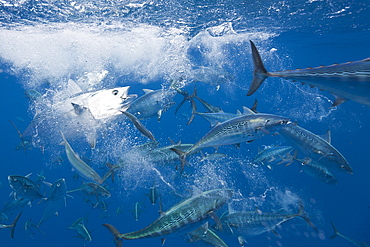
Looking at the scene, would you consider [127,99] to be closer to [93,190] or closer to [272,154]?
[93,190]

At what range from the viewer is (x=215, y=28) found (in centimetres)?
1487

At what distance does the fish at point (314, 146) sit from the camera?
12.7ft

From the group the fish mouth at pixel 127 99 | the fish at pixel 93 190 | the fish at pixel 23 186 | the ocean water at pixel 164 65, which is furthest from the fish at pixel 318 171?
the fish at pixel 23 186

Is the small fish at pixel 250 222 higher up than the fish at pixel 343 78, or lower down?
lower down

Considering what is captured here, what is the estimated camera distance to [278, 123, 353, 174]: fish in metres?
3.88

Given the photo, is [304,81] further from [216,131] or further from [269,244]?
[269,244]

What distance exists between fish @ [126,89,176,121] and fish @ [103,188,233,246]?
2.09 metres

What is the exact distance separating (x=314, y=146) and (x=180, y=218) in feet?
9.12

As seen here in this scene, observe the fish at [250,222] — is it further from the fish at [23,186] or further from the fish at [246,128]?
the fish at [23,186]

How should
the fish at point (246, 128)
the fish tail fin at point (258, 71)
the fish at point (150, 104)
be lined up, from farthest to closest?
the fish at point (150, 104)
the fish at point (246, 128)
the fish tail fin at point (258, 71)

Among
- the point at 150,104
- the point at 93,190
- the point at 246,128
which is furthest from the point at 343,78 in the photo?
the point at 93,190

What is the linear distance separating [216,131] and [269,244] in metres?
19.1

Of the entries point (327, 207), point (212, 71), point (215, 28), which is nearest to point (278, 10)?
point (215, 28)

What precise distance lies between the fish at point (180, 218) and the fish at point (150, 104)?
2.09 m
